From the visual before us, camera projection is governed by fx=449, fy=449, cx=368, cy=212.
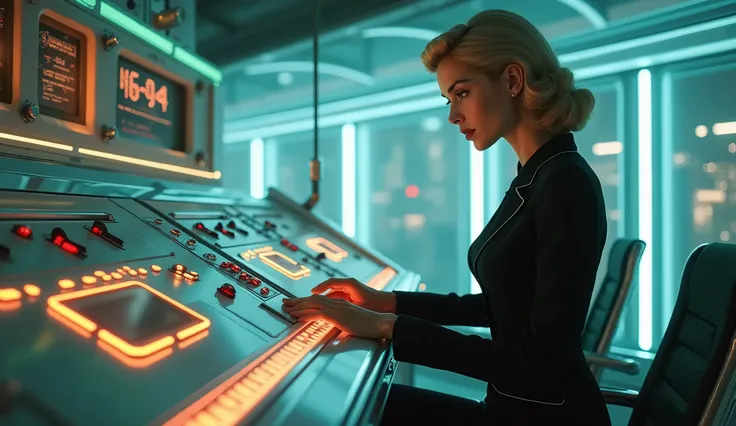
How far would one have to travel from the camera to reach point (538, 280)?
0.72m

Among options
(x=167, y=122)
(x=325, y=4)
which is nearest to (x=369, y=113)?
(x=325, y=4)

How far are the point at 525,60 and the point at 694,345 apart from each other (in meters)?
0.62

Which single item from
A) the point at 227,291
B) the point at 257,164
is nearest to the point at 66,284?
the point at 227,291

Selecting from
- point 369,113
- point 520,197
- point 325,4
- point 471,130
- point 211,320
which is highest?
point 325,4

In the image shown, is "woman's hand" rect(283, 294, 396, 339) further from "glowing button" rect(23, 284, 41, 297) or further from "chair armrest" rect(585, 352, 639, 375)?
"chair armrest" rect(585, 352, 639, 375)

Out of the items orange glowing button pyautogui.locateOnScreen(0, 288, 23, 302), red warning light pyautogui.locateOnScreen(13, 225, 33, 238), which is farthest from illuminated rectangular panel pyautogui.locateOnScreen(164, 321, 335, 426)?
red warning light pyautogui.locateOnScreen(13, 225, 33, 238)

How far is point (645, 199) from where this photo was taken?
235 centimetres

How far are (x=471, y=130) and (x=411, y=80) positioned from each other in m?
1.98

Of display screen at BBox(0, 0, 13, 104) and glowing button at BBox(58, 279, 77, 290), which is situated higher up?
display screen at BBox(0, 0, 13, 104)

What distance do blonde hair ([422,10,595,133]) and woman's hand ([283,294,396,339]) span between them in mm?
484

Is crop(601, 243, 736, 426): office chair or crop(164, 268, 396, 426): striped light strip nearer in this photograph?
crop(164, 268, 396, 426): striped light strip

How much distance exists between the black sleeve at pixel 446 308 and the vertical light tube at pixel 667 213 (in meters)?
1.75

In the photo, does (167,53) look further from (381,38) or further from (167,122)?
(381,38)

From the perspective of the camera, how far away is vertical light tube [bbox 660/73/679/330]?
2.33 metres
